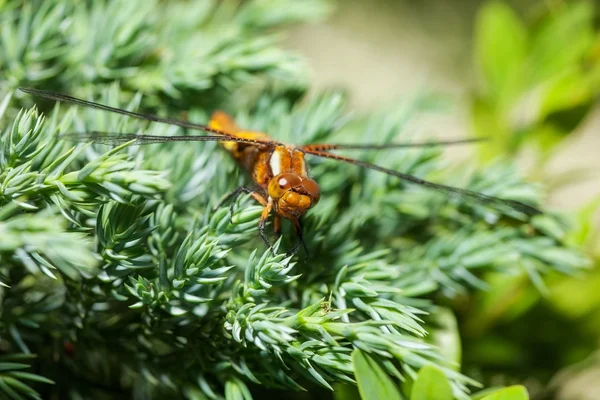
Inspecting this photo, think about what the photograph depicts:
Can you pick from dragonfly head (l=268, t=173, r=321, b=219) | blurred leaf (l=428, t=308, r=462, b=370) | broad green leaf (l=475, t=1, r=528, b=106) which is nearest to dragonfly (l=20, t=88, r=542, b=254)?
dragonfly head (l=268, t=173, r=321, b=219)

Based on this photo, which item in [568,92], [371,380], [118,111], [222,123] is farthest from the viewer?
[568,92]

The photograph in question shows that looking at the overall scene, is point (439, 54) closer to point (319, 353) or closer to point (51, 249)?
point (319, 353)

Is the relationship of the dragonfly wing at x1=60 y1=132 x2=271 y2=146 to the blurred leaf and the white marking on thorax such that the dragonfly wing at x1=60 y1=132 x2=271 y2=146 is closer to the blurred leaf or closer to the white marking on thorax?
the white marking on thorax

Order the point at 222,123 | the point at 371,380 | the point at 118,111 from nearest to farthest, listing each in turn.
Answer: the point at 371,380, the point at 118,111, the point at 222,123

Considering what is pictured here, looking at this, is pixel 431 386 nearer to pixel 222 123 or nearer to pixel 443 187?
pixel 443 187

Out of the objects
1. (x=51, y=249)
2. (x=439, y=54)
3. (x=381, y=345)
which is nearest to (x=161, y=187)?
(x=51, y=249)

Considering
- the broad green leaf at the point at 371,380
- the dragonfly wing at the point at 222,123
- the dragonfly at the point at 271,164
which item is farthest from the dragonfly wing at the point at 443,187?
the broad green leaf at the point at 371,380

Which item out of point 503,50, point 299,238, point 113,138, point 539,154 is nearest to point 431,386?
point 299,238

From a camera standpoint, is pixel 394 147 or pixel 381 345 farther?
pixel 394 147
